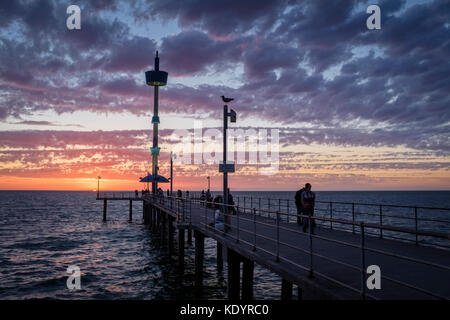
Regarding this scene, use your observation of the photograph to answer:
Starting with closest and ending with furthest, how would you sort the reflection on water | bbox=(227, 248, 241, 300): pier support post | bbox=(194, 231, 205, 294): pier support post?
bbox=(227, 248, 241, 300): pier support post
bbox=(194, 231, 205, 294): pier support post
the reflection on water

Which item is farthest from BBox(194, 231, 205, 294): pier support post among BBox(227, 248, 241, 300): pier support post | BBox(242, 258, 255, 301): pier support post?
BBox(242, 258, 255, 301): pier support post

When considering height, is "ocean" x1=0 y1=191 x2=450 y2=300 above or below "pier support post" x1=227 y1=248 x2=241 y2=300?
below

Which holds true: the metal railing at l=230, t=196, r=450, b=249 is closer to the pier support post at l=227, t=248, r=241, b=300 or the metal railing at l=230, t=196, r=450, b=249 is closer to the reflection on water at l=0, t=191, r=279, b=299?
the pier support post at l=227, t=248, r=241, b=300

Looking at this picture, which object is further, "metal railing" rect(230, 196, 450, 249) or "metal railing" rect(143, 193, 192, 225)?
"metal railing" rect(143, 193, 192, 225)

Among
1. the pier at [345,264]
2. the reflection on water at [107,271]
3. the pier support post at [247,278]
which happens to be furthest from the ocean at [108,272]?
the pier support post at [247,278]

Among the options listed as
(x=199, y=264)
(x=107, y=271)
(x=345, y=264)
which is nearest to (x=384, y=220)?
(x=107, y=271)

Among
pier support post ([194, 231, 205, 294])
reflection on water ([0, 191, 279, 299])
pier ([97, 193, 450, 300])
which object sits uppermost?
pier ([97, 193, 450, 300])

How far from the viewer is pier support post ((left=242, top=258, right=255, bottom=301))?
1106 centimetres

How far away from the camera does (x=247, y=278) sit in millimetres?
11273
